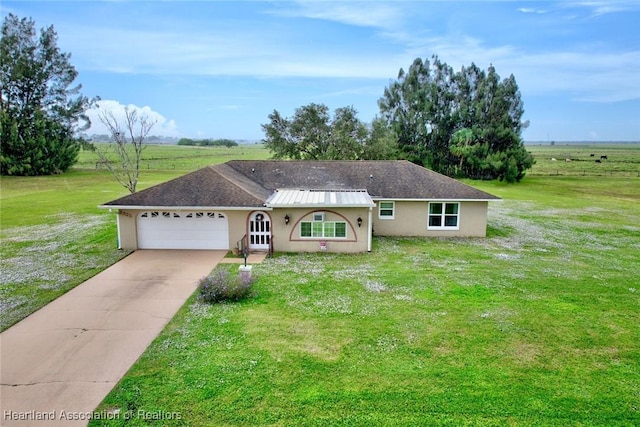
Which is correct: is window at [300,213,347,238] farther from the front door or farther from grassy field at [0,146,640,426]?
the front door

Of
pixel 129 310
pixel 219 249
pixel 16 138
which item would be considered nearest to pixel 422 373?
pixel 129 310

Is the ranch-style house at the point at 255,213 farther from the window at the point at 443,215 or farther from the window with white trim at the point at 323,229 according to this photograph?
the window at the point at 443,215

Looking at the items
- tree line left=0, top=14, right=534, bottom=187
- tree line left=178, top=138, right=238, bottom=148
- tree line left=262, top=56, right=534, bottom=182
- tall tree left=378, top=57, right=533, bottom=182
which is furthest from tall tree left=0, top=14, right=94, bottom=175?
tree line left=178, top=138, right=238, bottom=148

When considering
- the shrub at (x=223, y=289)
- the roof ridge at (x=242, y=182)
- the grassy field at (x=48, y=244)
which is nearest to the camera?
the shrub at (x=223, y=289)

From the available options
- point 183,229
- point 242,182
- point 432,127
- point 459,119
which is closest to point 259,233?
point 183,229

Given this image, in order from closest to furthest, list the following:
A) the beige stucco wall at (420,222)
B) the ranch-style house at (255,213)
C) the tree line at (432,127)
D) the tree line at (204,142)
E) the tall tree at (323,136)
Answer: the ranch-style house at (255,213)
the beige stucco wall at (420,222)
the tall tree at (323,136)
the tree line at (432,127)
the tree line at (204,142)

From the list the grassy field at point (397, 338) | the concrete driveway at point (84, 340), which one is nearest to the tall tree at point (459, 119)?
the grassy field at point (397, 338)

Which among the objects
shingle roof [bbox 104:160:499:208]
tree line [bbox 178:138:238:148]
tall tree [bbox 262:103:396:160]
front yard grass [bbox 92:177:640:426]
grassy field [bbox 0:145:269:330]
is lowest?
front yard grass [bbox 92:177:640:426]

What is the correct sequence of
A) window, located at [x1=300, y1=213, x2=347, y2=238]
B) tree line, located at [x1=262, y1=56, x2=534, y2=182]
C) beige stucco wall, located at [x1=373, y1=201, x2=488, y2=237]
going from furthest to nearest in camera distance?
tree line, located at [x1=262, y1=56, x2=534, y2=182] < beige stucco wall, located at [x1=373, y1=201, x2=488, y2=237] < window, located at [x1=300, y1=213, x2=347, y2=238]
